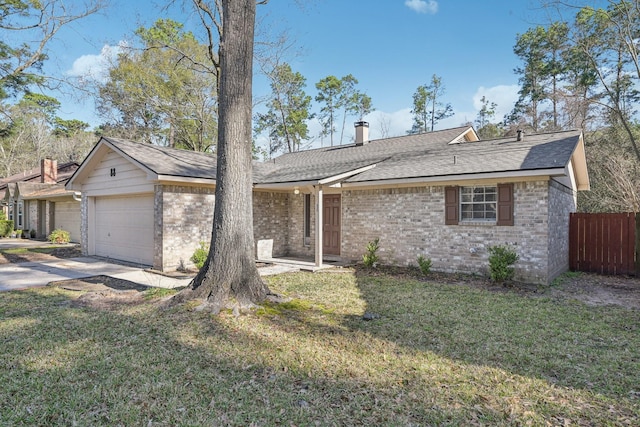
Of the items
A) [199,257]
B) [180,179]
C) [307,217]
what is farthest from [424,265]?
[180,179]

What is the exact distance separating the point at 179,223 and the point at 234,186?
510 cm

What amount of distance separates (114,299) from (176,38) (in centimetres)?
2576

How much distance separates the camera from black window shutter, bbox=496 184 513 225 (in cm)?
877

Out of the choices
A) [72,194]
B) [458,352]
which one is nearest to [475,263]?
[458,352]

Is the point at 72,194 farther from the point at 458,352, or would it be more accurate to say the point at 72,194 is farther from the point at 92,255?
the point at 458,352

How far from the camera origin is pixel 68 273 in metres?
9.59

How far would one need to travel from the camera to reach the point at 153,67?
80.5ft

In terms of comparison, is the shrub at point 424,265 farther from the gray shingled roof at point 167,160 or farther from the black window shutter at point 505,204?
the gray shingled roof at point 167,160

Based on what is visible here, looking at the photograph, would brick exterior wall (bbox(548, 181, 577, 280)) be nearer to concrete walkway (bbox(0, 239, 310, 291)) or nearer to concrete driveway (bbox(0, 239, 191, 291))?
concrete walkway (bbox(0, 239, 310, 291))

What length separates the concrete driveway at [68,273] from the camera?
27.5 feet

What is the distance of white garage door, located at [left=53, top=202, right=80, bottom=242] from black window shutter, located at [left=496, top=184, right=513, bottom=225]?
1950cm

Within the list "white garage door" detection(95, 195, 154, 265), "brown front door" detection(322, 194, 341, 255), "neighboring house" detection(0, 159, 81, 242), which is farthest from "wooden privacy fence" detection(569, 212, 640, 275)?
"neighboring house" detection(0, 159, 81, 242)

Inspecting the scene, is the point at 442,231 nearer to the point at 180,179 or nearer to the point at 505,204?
the point at 505,204

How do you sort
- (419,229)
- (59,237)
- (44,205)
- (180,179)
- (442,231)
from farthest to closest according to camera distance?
(44,205) → (59,237) → (419,229) → (180,179) → (442,231)
